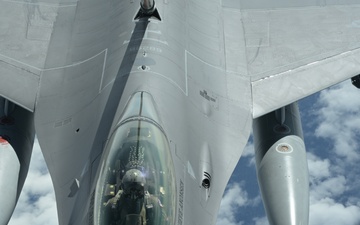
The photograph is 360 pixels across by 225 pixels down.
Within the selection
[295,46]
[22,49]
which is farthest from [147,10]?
[295,46]

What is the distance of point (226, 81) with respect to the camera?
1255cm

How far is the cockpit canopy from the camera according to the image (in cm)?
768

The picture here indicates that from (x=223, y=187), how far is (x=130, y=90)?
237cm

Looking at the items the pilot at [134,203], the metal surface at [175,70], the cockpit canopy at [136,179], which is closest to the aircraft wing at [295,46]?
the metal surface at [175,70]

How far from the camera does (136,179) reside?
7.75 metres

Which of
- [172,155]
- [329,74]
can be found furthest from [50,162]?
[329,74]

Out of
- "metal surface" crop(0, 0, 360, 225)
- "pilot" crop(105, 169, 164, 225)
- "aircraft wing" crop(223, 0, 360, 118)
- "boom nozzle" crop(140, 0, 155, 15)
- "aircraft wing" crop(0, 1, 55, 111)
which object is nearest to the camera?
"pilot" crop(105, 169, 164, 225)

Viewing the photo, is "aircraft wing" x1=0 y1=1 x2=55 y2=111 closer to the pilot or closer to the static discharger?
the static discharger

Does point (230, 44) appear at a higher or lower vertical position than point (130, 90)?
higher

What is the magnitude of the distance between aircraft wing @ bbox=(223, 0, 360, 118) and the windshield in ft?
12.9

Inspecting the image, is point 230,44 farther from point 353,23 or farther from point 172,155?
point 172,155

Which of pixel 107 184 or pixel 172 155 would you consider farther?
pixel 172 155

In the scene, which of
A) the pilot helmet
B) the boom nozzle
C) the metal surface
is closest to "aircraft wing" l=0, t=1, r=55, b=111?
the metal surface

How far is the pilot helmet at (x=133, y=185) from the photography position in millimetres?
7684
